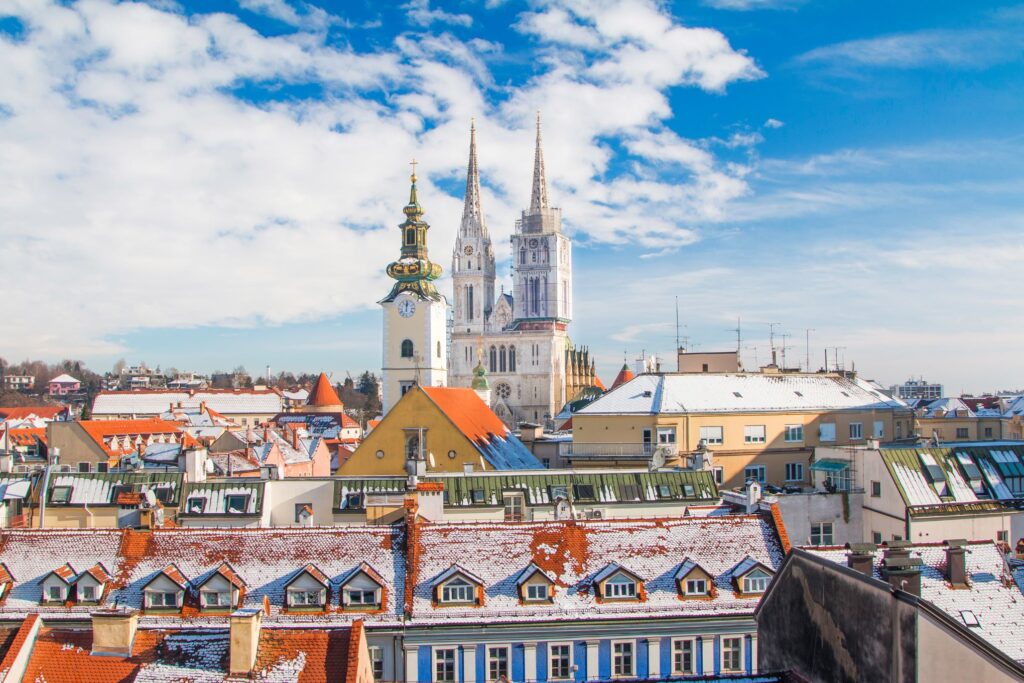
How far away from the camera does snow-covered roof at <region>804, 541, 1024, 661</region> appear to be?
24406mm

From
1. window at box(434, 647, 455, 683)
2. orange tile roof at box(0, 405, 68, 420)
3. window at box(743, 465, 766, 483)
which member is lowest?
window at box(434, 647, 455, 683)

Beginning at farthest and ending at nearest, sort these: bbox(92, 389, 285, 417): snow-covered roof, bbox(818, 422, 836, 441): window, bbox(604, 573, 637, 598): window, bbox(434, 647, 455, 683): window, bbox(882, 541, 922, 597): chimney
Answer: bbox(92, 389, 285, 417): snow-covered roof → bbox(818, 422, 836, 441): window → bbox(604, 573, 637, 598): window → bbox(434, 647, 455, 683): window → bbox(882, 541, 922, 597): chimney

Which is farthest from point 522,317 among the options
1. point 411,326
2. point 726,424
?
point 726,424

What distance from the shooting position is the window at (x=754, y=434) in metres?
51.7

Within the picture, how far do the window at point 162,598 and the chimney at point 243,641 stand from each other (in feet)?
27.2

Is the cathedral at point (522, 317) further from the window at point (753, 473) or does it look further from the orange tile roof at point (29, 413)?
the window at point (753, 473)

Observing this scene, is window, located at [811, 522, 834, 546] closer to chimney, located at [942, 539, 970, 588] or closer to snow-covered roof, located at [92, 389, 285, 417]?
chimney, located at [942, 539, 970, 588]

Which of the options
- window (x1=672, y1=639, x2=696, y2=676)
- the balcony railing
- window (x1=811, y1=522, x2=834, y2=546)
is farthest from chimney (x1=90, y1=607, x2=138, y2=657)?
the balcony railing

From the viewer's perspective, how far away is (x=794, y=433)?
52562mm

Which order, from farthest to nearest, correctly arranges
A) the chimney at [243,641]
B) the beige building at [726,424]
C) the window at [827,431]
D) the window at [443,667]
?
1. the window at [827,431]
2. the beige building at [726,424]
3. the window at [443,667]
4. the chimney at [243,641]

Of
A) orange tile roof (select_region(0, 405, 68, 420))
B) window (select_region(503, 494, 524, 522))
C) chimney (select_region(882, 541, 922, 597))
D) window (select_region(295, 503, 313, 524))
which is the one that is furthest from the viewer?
orange tile roof (select_region(0, 405, 68, 420))

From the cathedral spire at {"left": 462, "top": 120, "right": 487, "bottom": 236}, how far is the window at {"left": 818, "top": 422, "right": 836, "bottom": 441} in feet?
436

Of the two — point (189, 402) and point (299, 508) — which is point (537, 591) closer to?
point (299, 508)

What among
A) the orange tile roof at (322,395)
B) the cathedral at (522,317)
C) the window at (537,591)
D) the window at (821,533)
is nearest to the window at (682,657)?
the window at (537,591)
